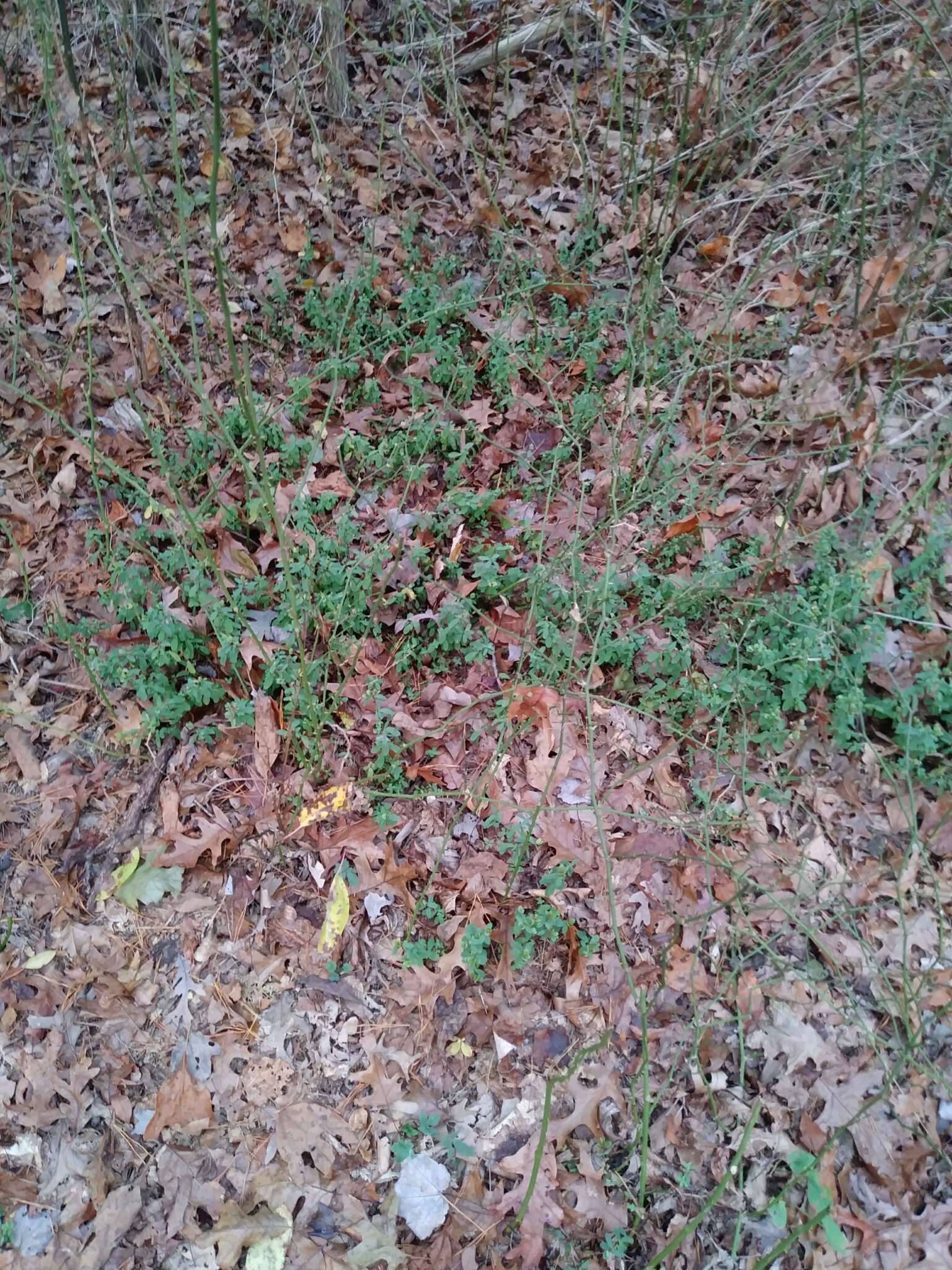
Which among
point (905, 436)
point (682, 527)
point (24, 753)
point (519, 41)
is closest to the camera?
point (24, 753)

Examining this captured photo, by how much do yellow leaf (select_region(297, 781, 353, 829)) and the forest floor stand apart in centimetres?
1

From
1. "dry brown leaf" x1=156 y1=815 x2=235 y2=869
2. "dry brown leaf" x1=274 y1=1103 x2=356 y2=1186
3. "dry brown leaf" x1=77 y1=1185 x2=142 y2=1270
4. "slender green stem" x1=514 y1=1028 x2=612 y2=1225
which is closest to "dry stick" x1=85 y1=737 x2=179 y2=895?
"dry brown leaf" x1=156 y1=815 x2=235 y2=869

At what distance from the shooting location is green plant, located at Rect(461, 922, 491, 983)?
2.66 m

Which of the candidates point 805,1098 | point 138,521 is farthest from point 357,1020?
point 138,521

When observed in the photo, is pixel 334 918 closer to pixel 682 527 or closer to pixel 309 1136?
pixel 309 1136

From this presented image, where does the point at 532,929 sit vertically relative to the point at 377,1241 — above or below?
above

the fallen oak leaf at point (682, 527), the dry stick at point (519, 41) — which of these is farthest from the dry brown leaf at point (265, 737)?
the dry stick at point (519, 41)

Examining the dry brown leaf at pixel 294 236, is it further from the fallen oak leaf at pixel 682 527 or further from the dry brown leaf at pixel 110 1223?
the dry brown leaf at pixel 110 1223

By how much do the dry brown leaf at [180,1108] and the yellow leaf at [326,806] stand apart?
2.83ft

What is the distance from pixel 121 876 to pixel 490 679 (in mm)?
1519

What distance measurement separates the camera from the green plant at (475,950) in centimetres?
266

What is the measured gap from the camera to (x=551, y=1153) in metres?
2.45

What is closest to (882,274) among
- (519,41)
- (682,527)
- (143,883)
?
(682,527)

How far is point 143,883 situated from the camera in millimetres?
2879
